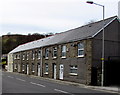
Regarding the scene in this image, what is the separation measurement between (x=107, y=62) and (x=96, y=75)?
1816mm

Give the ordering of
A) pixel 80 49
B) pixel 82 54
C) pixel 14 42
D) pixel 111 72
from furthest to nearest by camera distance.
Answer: pixel 14 42 < pixel 80 49 < pixel 82 54 < pixel 111 72

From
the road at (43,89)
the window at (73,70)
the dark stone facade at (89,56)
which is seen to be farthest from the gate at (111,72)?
the window at (73,70)

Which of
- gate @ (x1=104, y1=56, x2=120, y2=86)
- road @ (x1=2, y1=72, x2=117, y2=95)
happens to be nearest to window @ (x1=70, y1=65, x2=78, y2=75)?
gate @ (x1=104, y1=56, x2=120, y2=86)

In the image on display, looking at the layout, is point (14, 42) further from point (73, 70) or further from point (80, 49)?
point (80, 49)

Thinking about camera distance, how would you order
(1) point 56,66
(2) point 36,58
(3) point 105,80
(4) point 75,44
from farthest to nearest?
(2) point 36,58 → (1) point 56,66 → (4) point 75,44 → (3) point 105,80

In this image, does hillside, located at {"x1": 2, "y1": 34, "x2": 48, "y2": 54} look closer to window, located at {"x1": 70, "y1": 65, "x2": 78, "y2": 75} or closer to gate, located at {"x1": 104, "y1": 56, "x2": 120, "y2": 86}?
window, located at {"x1": 70, "y1": 65, "x2": 78, "y2": 75}

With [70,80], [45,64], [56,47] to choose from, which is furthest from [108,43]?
[45,64]

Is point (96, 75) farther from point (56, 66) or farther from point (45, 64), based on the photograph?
point (45, 64)

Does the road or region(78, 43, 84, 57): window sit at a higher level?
region(78, 43, 84, 57): window

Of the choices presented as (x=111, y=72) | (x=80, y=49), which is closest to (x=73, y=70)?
(x=80, y=49)

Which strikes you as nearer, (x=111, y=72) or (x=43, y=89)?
(x=43, y=89)

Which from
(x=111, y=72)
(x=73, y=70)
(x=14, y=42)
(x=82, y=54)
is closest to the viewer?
(x=111, y=72)

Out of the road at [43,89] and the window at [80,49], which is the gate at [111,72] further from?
the road at [43,89]

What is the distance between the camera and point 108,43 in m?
22.5
